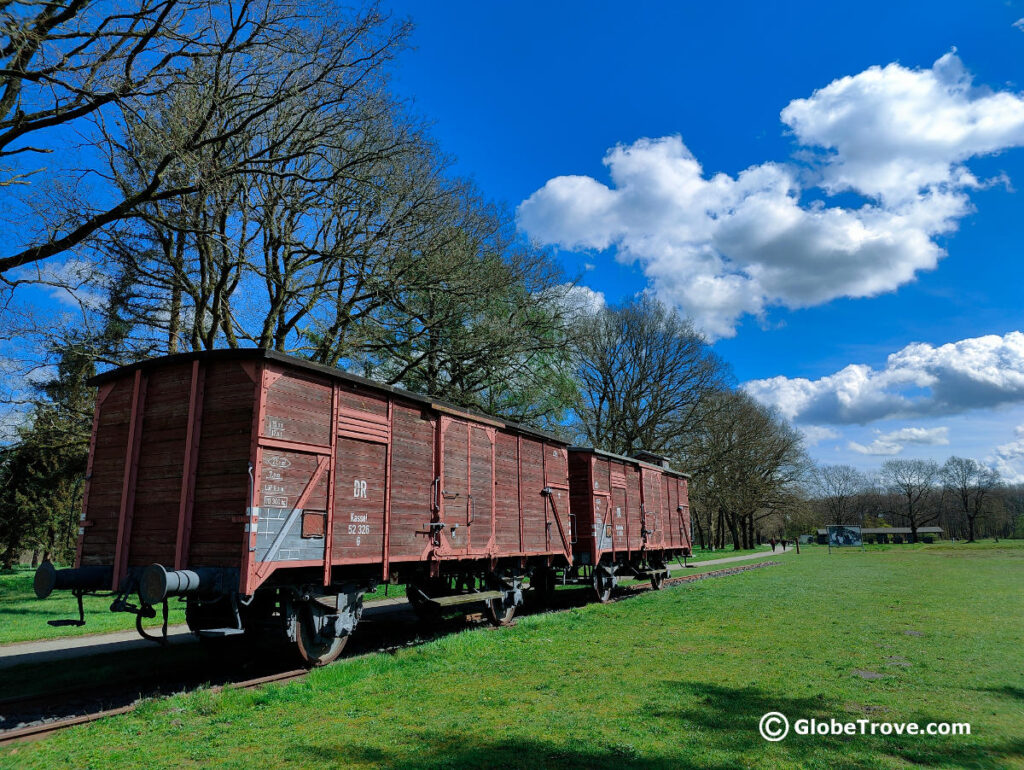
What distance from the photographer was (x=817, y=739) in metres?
5.28

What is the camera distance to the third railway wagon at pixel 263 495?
760 centimetres

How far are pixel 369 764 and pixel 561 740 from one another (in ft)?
5.40

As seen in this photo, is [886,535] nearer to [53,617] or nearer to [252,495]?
[53,617]

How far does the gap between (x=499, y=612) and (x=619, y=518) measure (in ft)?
20.5

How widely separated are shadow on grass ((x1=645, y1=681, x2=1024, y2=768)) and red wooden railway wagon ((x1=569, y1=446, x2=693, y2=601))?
9.95 metres

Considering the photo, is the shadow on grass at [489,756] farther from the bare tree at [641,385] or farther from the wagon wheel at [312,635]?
the bare tree at [641,385]

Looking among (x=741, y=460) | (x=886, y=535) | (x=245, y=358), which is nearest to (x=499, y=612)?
(x=245, y=358)

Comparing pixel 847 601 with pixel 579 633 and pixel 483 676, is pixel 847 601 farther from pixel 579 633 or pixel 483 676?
pixel 483 676

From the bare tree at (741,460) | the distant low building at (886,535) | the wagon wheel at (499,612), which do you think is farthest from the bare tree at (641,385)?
the distant low building at (886,535)

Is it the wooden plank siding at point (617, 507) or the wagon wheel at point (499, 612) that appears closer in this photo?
the wagon wheel at point (499, 612)

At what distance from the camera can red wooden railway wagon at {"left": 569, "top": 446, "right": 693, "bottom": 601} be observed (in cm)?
1652

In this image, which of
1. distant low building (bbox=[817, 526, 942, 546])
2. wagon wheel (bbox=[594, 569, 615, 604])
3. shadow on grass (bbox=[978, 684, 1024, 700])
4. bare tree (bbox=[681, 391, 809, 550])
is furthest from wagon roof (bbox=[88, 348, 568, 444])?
distant low building (bbox=[817, 526, 942, 546])

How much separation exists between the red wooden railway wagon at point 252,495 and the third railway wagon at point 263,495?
0.07 ft

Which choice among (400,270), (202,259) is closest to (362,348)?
(400,270)
